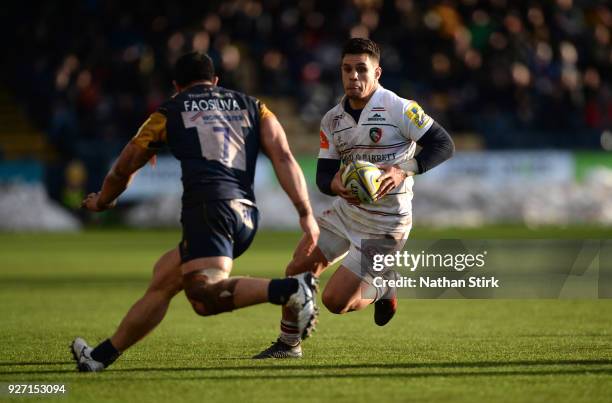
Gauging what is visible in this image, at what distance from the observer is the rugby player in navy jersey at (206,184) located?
283 inches

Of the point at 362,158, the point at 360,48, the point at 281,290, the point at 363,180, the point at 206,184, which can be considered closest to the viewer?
the point at 281,290

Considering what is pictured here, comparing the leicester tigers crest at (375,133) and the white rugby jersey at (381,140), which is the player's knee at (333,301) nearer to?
the white rugby jersey at (381,140)

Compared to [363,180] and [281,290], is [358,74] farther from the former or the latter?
[281,290]

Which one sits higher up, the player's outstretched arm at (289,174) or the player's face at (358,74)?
the player's face at (358,74)

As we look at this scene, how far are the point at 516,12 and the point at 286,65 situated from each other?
262 inches

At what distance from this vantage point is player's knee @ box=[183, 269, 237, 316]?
711 centimetres

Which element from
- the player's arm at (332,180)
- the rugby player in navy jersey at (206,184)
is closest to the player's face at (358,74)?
the player's arm at (332,180)

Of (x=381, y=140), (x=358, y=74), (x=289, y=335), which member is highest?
(x=358, y=74)

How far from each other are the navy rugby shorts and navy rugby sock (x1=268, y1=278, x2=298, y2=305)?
0.46 m

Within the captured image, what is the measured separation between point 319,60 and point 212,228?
21833 millimetres

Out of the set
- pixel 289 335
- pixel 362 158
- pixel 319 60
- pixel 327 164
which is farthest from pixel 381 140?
pixel 319 60

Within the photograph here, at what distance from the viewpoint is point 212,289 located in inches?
280

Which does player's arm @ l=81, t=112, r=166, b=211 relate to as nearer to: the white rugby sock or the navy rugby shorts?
the navy rugby shorts

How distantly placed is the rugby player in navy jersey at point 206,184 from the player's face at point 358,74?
1124 mm
